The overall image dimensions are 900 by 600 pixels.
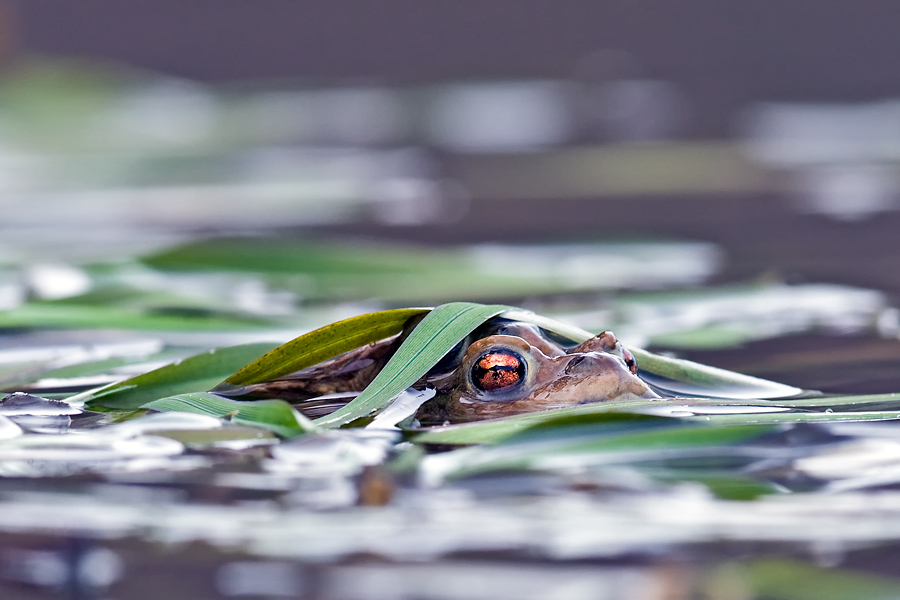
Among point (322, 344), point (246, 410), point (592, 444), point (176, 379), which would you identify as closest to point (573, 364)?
point (592, 444)

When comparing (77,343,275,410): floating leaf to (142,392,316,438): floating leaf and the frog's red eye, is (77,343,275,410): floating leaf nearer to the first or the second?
(142,392,316,438): floating leaf

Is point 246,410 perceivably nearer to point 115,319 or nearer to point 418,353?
point 418,353

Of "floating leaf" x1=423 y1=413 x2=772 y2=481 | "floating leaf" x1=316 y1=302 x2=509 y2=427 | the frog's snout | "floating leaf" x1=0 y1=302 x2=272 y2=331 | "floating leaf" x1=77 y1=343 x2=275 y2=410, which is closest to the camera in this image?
"floating leaf" x1=423 y1=413 x2=772 y2=481

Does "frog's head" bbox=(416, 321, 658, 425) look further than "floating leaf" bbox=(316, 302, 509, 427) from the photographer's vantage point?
Yes

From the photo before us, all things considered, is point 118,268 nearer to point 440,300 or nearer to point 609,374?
point 440,300

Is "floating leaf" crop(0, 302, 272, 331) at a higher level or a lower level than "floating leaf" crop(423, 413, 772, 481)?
higher

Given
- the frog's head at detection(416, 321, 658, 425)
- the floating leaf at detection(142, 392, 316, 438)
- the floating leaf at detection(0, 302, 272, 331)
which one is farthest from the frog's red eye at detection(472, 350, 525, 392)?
the floating leaf at detection(0, 302, 272, 331)

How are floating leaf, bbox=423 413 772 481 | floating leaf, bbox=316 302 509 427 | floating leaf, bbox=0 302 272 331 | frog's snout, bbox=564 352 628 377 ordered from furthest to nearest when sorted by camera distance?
floating leaf, bbox=0 302 272 331 < frog's snout, bbox=564 352 628 377 < floating leaf, bbox=316 302 509 427 < floating leaf, bbox=423 413 772 481
